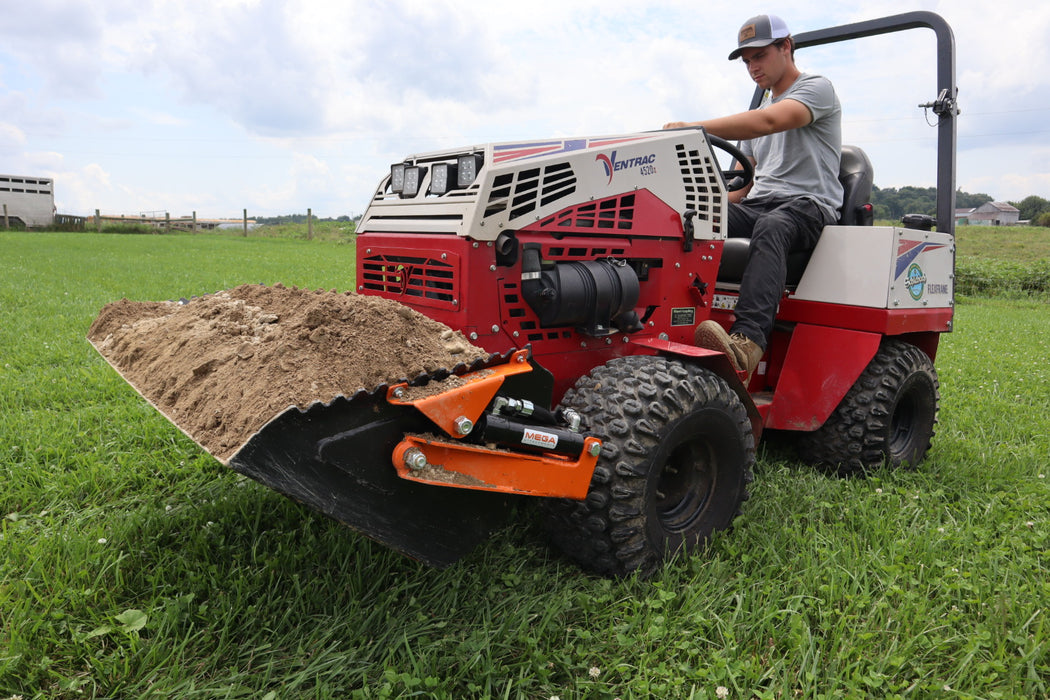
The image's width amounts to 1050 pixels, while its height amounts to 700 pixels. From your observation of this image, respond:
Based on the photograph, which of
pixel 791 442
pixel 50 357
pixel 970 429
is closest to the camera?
pixel 791 442

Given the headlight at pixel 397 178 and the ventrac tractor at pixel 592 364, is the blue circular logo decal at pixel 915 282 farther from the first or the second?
the headlight at pixel 397 178

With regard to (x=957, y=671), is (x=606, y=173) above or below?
above

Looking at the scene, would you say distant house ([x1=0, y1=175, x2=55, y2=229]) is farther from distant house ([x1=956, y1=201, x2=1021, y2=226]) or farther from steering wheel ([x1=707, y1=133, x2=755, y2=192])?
distant house ([x1=956, y1=201, x2=1021, y2=226])

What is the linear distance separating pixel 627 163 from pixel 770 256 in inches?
44.4

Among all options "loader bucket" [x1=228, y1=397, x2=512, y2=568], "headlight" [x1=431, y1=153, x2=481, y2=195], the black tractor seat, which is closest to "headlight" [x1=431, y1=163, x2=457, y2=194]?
"headlight" [x1=431, y1=153, x2=481, y2=195]

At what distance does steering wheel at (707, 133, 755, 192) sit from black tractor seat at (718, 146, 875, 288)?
0.33 metres

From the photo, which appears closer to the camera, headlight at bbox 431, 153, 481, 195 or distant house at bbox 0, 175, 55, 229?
headlight at bbox 431, 153, 481, 195

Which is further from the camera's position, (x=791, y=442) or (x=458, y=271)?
(x=791, y=442)

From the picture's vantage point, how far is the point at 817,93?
393cm

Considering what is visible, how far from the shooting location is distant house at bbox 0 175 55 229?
32750 millimetres

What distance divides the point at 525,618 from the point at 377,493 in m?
0.73

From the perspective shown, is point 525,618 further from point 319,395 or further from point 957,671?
point 957,671

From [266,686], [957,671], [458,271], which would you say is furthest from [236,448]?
[957,671]

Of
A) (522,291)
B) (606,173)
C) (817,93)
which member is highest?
(817,93)
